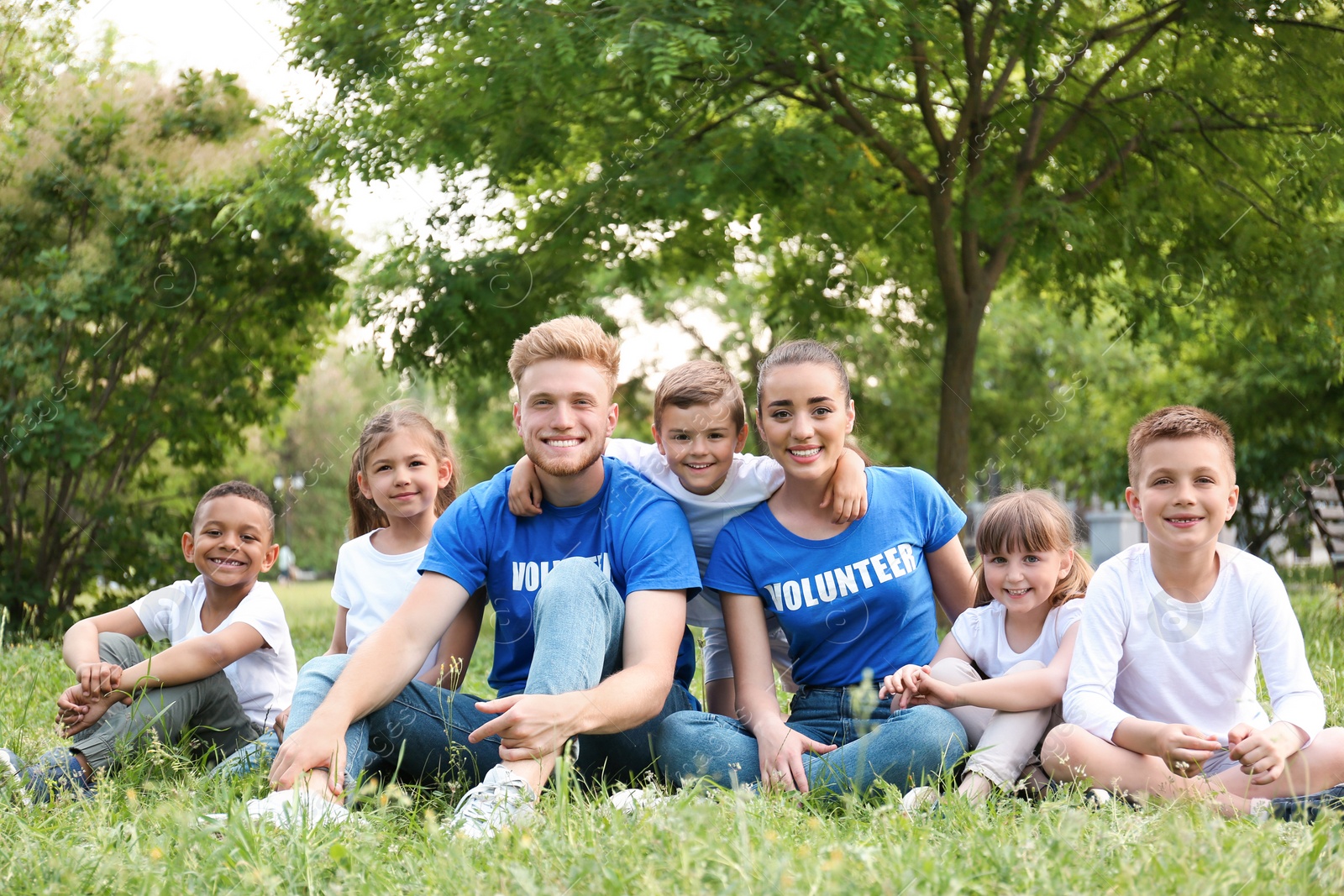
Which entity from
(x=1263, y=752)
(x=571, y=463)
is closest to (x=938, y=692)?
(x=1263, y=752)

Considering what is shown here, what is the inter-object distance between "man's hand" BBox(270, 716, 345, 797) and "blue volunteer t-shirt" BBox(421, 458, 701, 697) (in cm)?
56

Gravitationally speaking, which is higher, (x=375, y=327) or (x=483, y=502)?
(x=375, y=327)

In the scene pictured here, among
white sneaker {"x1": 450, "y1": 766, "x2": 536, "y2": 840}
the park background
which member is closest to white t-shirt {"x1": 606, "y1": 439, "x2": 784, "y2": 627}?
white sneaker {"x1": 450, "y1": 766, "x2": 536, "y2": 840}

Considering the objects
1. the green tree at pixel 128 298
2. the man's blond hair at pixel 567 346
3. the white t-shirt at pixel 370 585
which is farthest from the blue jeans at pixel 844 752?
the green tree at pixel 128 298

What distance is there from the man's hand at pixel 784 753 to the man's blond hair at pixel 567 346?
0.97m

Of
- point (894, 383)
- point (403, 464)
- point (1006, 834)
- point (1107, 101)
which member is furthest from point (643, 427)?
point (1006, 834)

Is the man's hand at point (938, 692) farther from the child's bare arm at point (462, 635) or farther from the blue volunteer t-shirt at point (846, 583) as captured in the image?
the child's bare arm at point (462, 635)

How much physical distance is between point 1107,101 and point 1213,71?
723mm

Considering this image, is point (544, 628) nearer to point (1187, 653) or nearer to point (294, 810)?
point (294, 810)

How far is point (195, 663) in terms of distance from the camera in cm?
329

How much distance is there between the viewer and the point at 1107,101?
8.72 metres

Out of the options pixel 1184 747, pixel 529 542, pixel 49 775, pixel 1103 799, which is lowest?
pixel 49 775

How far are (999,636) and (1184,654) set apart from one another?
0.51 m

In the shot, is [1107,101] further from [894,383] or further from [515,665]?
[894,383]
